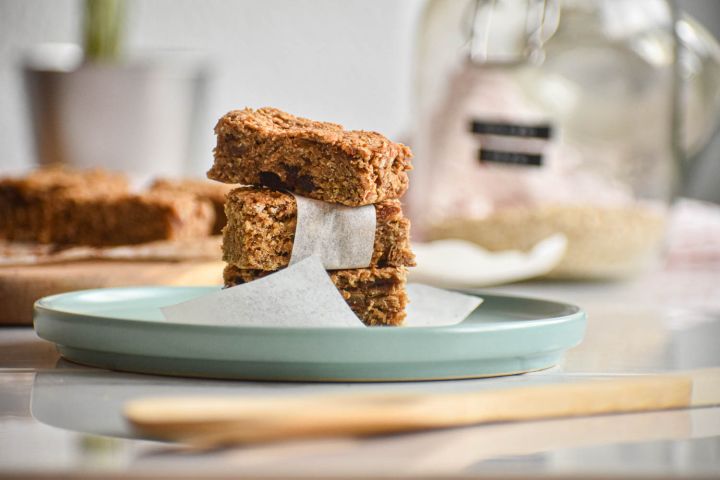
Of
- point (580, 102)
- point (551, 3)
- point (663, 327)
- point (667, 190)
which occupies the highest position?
point (551, 3)

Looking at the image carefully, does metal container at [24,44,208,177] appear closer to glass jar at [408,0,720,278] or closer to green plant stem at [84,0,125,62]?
green plant stem at [84,0,125,62]

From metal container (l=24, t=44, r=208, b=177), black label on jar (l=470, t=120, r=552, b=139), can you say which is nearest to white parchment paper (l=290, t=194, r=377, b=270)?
black label on jar (l=470, t=120, r=552, b=139)

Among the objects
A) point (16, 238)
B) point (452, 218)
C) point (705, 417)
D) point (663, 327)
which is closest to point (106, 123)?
point (16, 238)

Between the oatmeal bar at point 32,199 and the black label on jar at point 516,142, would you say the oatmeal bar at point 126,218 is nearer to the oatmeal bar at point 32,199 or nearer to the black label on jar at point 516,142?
the oatmeal bar at point 32,199

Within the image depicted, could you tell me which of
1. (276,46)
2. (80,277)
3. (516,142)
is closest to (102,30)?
(276,46)

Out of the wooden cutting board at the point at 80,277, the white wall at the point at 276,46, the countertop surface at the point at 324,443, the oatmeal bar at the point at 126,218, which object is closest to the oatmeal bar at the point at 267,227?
the countertop surface at the point at 324,443

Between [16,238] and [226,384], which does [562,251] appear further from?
[226,384]

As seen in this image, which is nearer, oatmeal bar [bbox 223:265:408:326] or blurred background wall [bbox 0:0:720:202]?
oatmeal bar [bbox 223:265:408:326]
